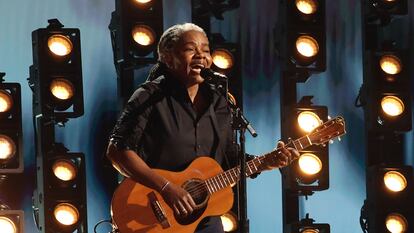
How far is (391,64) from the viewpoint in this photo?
637 centimetres

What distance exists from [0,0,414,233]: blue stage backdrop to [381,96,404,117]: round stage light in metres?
0.63

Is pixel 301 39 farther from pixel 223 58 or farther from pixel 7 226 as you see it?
pixel 7 226

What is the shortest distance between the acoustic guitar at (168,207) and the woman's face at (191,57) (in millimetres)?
369

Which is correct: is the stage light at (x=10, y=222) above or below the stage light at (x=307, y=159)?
below

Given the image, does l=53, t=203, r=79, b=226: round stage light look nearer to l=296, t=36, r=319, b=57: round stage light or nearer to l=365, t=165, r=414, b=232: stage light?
l=296, t=36, r=319, b=57: round stage light

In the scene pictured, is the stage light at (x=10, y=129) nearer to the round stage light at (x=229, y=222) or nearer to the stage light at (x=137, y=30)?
the stage light at (x=137, y=30)

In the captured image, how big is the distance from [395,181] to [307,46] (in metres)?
1.13

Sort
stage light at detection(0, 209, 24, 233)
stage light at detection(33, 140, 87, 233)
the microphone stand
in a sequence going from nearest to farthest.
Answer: the microphone stand → stage light at detection(0, 209, 24, 233) → stage light at detection(33, 140, 87, 233)

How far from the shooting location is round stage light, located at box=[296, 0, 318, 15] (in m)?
6.21

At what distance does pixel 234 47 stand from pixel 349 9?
1.32m

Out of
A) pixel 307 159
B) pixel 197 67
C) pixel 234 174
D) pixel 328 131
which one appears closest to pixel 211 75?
pixel 197 67

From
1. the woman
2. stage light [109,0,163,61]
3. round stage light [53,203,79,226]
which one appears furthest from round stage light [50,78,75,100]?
the woman

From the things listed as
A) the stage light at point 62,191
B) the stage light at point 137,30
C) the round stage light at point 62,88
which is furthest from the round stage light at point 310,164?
the round stage light at point 62,88

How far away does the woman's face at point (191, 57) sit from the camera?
4.00 meters
